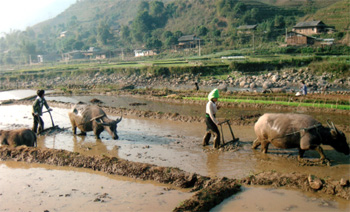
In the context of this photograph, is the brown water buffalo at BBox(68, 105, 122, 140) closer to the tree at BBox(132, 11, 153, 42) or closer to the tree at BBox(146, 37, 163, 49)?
the tree at BBox(146, 37, 163, 49)

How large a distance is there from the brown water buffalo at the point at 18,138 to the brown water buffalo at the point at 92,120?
77.2 inches

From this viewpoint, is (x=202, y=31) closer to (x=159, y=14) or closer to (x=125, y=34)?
(x=125, y=34)

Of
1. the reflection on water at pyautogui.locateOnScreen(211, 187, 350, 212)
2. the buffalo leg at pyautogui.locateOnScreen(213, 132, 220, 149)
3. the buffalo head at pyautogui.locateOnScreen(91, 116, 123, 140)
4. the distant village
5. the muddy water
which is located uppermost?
the distant village

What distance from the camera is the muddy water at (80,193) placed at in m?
6.95

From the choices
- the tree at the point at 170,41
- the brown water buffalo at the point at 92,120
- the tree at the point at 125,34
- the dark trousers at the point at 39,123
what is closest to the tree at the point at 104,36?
the tree at the point at 125,34

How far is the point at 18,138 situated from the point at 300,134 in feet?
31.3

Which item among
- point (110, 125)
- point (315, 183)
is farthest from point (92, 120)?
point (315, 183)

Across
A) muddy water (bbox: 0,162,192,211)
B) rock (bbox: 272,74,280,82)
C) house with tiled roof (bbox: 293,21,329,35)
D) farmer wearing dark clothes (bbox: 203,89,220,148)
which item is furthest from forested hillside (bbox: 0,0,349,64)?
muddy water (bbox: 0,162,192,211)

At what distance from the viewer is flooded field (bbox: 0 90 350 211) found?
266 inches

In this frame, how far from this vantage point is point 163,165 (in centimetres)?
930

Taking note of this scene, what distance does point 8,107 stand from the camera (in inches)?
957

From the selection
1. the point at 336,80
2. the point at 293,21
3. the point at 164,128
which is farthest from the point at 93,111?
the point at 293,21

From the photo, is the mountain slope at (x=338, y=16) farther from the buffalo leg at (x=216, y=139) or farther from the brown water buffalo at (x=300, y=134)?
the buffalo leg at (x=216, y=139)

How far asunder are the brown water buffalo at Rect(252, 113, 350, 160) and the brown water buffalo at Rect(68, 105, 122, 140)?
550 cm
